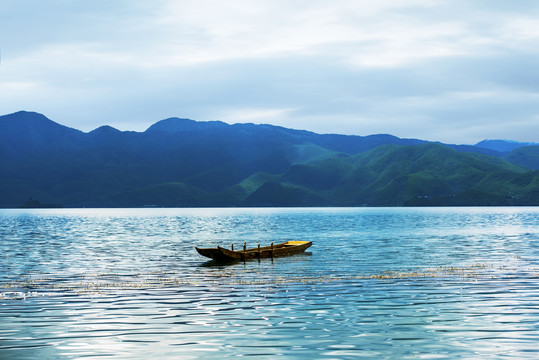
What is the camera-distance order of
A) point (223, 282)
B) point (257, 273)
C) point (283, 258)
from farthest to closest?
point (283, 258), point (257, 273), point (223, 282)

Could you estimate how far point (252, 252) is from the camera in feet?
223

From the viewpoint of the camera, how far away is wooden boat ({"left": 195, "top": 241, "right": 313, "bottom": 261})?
209ft

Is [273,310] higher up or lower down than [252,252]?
higher up

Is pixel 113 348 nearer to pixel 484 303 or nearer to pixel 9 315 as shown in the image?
pixel 9 315

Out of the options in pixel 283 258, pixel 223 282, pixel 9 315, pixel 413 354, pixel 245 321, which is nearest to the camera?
pixel 413 354

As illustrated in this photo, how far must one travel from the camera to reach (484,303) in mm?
34062

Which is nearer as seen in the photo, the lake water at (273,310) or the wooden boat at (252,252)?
the lake water at (273,310)

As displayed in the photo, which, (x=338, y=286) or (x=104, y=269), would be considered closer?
(x=338, y=286)

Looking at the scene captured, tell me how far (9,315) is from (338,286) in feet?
70.2

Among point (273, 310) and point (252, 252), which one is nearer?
point (273, 310)

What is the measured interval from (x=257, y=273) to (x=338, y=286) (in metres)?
12.4

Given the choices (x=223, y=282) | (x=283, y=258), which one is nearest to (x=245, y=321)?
(x=223, y=282)

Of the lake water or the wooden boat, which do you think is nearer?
the lake water

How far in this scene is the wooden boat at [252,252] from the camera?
63812 mm
